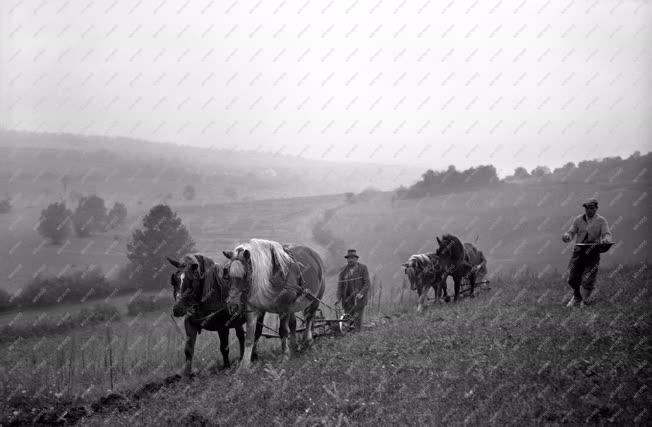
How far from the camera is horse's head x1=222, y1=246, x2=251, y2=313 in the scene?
887 cm

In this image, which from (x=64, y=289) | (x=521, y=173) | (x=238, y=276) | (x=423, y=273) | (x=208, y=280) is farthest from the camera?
Answer: (x=521, y=173)

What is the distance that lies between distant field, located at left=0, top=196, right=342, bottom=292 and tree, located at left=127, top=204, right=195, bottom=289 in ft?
25.1

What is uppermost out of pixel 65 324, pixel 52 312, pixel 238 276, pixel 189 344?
pixel 238 276

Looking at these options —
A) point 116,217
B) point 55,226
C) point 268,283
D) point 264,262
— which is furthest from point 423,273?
point 116,217

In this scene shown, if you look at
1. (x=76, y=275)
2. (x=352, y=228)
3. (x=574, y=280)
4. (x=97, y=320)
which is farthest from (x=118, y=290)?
(x=574, y=280)

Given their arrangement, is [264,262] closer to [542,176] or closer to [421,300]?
[421,300]

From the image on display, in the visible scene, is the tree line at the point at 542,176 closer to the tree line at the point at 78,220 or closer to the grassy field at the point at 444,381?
the tree line at the point at 78,220

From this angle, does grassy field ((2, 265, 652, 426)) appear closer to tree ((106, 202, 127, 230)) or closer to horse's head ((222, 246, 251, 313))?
horse's head ((222, 246, 251, 313))

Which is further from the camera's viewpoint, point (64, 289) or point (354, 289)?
point (64, 289)

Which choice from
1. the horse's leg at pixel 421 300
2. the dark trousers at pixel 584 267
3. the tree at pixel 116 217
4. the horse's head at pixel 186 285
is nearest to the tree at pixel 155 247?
the tree at pixel 116 217

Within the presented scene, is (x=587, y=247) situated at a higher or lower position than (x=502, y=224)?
higher

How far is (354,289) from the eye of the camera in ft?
42.4

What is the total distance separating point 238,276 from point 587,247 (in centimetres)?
775

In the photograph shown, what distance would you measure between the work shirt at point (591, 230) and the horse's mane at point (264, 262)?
6548 mm
